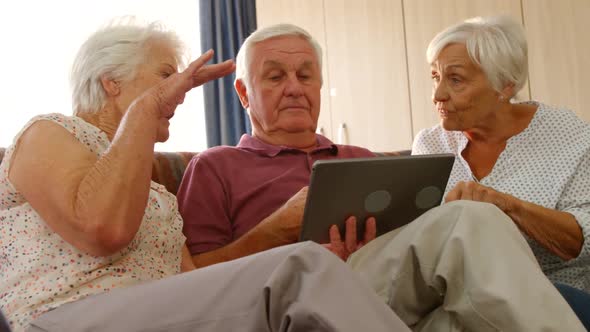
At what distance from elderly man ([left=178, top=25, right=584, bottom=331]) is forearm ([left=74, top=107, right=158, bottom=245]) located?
1.34 feet

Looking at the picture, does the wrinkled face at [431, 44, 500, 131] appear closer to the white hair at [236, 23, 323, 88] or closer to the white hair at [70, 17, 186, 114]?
the white hair at [236, 23, 323, 88]

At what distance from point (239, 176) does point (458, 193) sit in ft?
1.85

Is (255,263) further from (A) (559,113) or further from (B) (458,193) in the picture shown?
(A) (559,113)

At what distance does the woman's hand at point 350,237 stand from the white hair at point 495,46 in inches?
29.4

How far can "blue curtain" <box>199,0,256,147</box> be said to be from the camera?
3959 millimetres

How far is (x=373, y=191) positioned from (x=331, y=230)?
12 cm

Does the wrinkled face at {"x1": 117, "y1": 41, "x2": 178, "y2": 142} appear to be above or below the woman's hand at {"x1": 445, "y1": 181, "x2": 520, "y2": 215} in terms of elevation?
above

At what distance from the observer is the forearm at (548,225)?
1551 mm

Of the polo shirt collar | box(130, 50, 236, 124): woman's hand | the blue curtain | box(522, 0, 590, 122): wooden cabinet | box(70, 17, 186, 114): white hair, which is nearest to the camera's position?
box(130, 50, 236, 124): woman's hand

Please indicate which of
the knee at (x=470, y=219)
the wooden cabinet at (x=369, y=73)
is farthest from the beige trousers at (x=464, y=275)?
the wooden cabinet at (x=369, y=73)

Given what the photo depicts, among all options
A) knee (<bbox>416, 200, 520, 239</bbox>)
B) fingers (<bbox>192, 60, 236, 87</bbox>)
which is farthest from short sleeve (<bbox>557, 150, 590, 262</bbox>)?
fingers (<bbox>192, 60, 236, 87</bbox>)

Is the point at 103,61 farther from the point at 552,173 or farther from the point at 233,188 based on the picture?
the point at 552,173

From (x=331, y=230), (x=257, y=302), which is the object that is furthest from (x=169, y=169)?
(x=257, y=302)

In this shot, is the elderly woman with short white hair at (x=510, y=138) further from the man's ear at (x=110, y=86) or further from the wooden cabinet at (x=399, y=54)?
the wooden cabinet at (x=399, y=54)
